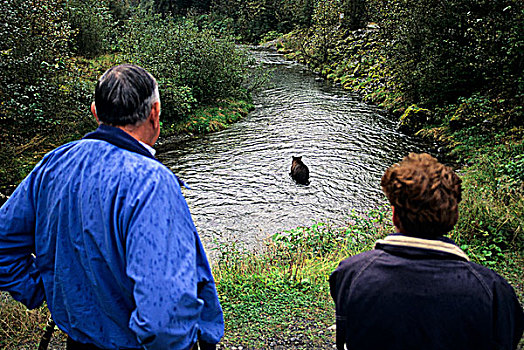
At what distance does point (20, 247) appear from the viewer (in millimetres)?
1697

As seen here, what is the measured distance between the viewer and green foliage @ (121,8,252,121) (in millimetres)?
13758

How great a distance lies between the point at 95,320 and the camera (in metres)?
1.53

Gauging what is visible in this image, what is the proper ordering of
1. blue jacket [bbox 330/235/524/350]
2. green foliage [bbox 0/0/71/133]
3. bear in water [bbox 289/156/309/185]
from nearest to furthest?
blue jacket [bbox 330/235/524/350]
green foliage [bbox 0/0/71/133]
bear in water [bbox 289/156/309/185]

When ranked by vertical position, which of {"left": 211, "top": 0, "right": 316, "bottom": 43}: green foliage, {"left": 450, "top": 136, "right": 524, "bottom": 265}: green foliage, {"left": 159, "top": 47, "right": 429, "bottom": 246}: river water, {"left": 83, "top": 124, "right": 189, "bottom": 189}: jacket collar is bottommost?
{"left": 159, "top": 47, "right": 429, "bottom": 246}: river water

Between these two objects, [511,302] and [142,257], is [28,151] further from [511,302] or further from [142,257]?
[511,302]

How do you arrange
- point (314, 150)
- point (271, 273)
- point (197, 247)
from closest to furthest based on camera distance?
1. point (197, 247)
2. point (271, 273)
3. point (314, 150)

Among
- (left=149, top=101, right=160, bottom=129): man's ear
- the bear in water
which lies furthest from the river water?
(left=149, top=101, right=160, bottom=129): man's ear

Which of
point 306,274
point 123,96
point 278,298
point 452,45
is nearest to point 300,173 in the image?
point 306,274

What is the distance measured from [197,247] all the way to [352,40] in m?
23.9

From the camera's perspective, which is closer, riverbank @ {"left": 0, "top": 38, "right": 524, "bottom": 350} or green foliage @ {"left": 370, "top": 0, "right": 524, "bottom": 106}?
riverbank @ {"left": 0, "top": 38, "right": 524, "bottom": 350}

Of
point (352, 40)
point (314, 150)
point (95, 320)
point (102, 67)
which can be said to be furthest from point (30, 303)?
point (352, 40)

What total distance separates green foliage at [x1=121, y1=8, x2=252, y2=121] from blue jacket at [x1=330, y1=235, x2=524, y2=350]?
42.2 feet

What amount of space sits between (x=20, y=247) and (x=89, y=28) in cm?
1814

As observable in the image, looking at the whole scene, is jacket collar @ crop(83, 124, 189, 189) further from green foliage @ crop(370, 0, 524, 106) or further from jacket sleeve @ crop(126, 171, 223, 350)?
green foliage @ crop(370, 0, 524, 106)
